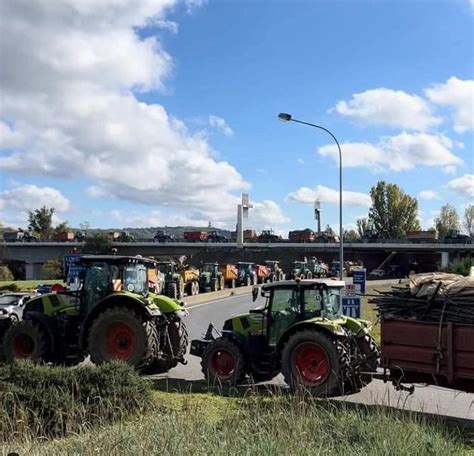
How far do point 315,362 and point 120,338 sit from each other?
160 inches

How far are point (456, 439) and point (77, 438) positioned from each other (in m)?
3.91

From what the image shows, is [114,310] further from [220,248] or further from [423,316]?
[220,248]

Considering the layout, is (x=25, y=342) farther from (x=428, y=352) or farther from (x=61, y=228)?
(x=61, y=228)

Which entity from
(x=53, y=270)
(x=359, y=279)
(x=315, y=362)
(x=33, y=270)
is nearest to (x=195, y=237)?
(x=33, y=270)

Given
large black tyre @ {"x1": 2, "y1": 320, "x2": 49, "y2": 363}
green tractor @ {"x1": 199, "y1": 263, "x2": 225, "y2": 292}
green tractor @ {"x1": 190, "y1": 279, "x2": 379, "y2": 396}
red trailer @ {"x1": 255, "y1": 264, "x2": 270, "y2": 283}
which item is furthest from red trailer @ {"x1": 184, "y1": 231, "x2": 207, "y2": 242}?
green tractor @ {"x1": 190, "y1": 279, "x2": 379, "y2": 396}

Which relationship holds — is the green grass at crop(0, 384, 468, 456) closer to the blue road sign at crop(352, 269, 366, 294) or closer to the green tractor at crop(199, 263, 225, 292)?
the blue road sign at crop(352, 269, 366, 294)

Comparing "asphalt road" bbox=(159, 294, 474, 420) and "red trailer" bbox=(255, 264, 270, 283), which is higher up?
"red trailer" bbox=(255, 264, 270, 283)

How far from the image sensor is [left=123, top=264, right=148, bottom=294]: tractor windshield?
13945mm

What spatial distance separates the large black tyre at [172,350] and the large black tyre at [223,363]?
1.60 meters

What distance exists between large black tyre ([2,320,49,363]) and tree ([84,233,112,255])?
8444 centimetres

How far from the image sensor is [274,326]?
1233cm

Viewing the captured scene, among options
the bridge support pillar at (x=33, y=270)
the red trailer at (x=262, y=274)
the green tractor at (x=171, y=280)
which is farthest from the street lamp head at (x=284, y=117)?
the bridge support pillar at (x=33, y=270)

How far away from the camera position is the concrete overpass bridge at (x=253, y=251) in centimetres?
10394

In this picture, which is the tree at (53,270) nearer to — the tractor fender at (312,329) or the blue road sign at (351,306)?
the blue road sign at (351,306)
